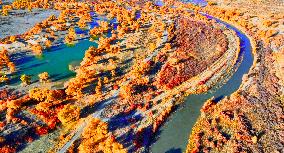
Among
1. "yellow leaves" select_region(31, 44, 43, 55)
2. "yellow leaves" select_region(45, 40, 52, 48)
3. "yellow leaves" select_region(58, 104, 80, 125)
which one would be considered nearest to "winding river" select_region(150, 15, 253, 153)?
"yellow leaves" select_region(58, 104, 80, 125)

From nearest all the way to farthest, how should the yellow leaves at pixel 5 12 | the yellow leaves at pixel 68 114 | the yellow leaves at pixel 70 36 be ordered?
the yellow leaves at pixel 68 114 → the yellow leaves at pixel 70 36 → the yellow leaves at pixel 5 12

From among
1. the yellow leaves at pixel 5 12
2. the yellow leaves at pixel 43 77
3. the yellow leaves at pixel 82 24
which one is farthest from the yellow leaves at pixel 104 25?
the yellow leaves at pixel 5 12

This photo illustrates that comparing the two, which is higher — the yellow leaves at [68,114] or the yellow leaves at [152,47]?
the yellow leaves at [152,47]

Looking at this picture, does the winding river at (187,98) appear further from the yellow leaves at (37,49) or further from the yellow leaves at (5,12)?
the yellow leaves at (5,12)

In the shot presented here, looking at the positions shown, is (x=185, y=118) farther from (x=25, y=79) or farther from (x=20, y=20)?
(x=20, y=20)

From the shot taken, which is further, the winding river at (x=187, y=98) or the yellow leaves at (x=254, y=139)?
the winding river at (x=187, y=98)

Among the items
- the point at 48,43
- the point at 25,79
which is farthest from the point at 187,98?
the point at 48,43
